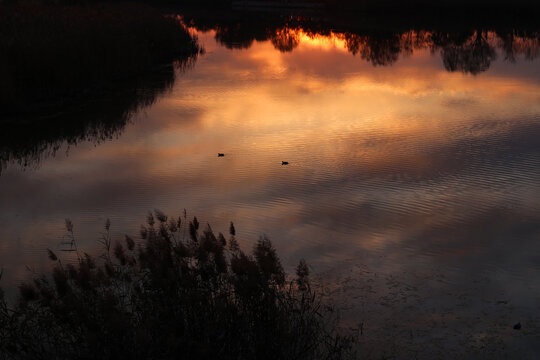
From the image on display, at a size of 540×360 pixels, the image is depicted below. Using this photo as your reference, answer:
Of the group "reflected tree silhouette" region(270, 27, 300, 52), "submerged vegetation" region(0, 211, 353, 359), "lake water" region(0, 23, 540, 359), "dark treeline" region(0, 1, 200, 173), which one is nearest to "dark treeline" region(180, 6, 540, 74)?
"reflected tree silhouette" region(270, 27, 300, 52)

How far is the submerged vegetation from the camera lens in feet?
14.1

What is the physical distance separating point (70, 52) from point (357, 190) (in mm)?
9258

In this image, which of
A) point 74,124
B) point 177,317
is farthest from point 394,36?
point 177,317

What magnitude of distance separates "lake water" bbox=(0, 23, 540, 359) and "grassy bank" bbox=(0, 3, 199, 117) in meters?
1.82

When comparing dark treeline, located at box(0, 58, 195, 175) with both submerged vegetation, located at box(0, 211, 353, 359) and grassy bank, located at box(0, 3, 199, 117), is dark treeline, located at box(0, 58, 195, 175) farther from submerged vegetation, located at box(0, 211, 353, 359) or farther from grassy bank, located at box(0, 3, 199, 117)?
submerged vegetation, located at box(0, 211, 353, 359)

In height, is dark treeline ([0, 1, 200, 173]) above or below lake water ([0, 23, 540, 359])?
above

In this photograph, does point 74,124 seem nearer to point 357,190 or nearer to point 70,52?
point 70,52

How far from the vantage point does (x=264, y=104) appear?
14523 millimetres

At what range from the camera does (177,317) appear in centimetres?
469

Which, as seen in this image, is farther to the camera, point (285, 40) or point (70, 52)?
point (285, 40)

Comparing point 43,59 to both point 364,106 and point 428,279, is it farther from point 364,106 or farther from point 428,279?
point 428,279

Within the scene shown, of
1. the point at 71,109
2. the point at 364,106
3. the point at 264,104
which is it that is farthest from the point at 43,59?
the point at 364,106

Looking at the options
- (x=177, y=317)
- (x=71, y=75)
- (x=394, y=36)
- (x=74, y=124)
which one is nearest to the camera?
(x=177, y=317)

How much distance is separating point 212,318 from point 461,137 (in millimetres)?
7740
